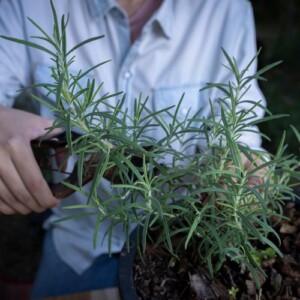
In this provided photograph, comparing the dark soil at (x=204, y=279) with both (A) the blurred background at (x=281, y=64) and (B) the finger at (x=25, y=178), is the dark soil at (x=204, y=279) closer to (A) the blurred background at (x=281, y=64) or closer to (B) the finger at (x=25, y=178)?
(B) the finger at (x=25, y=178)

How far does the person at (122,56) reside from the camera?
961 mm

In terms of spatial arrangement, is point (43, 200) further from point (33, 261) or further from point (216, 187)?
point (33, 261)

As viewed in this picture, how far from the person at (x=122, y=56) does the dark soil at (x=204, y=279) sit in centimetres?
35

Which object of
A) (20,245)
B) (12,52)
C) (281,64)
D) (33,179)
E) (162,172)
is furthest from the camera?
(281,64)

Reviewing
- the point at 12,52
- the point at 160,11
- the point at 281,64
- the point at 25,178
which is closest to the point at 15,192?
the point at 25,178

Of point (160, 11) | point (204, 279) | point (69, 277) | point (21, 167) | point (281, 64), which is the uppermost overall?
point (160, 11)

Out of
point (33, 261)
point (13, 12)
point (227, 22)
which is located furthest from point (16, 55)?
point (33, 261)

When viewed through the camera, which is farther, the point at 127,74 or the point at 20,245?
the point at 20,245

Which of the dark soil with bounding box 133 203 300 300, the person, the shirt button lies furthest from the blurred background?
the dark soil with bounding box 133 203 300 300

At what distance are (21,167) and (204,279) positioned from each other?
0.96ft

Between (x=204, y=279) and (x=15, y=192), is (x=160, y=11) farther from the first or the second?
(x=204, y=279)

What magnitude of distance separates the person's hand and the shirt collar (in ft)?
1.12

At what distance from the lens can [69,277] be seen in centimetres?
102

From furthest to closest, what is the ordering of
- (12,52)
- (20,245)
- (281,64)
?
(281,64)
(20,245)
(12,52)
